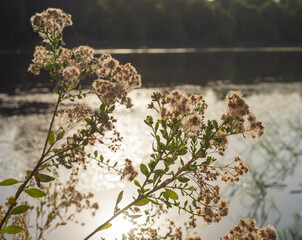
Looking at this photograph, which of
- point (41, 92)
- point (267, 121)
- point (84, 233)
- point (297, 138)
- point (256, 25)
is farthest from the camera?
point (256, 25)

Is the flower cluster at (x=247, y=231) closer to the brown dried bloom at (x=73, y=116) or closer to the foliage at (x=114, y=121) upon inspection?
the foliage at (x=114, y=121)

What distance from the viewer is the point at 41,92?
2258cm

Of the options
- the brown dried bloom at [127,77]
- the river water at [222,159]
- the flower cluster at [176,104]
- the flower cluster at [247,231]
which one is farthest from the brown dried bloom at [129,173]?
the river water at [222,159]

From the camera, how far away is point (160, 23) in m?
84.9

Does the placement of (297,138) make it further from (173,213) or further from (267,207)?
(173,213)

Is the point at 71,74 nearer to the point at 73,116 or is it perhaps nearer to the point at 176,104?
the point at 73,116

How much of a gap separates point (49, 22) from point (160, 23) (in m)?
85.0

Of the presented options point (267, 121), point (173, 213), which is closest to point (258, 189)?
point (173, 213)

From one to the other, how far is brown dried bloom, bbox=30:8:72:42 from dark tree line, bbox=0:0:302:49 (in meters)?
48.2

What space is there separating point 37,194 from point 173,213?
588 centimetres

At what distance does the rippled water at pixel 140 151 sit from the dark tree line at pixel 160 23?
31813mm

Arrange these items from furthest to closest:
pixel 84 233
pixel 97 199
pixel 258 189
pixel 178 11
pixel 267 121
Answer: pixel 178 11
pixel 267 121
pixel 258 189
pixel 97 199
pixel 84 233

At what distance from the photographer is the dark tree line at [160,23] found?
50.4 metres

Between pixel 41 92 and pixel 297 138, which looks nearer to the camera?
pixel 297 138
